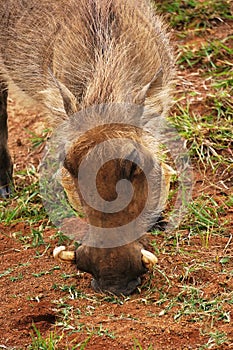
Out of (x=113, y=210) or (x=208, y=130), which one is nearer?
(x=113, y=210)

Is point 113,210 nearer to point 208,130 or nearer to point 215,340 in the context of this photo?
point 215,340

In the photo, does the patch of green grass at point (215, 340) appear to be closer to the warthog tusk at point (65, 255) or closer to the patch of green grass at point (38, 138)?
the warthog tusk at point (65, 255)

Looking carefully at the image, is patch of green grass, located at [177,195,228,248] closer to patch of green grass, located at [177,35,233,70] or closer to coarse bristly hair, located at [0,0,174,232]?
coarse bristly hair, located at [0,0,174,232]

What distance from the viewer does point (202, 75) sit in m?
6.78

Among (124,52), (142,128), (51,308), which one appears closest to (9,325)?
(51,308)

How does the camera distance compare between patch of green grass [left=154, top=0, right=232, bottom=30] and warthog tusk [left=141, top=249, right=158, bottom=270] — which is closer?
warthog tusk [left=141, top=249, right=158, bottom=270]

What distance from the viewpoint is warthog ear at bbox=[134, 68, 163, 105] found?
4.16m

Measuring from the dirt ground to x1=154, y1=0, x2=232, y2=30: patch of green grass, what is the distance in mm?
2797

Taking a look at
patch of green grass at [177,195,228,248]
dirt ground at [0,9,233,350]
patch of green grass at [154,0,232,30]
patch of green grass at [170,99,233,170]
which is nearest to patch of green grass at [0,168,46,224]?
dirt ground at [0,9,233,350]

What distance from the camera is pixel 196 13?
739cm

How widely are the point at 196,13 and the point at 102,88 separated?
11.7 ft

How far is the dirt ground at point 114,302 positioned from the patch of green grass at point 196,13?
2.80 metres

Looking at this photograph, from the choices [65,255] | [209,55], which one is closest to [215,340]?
[65,255]

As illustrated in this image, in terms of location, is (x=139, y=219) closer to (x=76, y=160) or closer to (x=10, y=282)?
(x=76, y=160)
